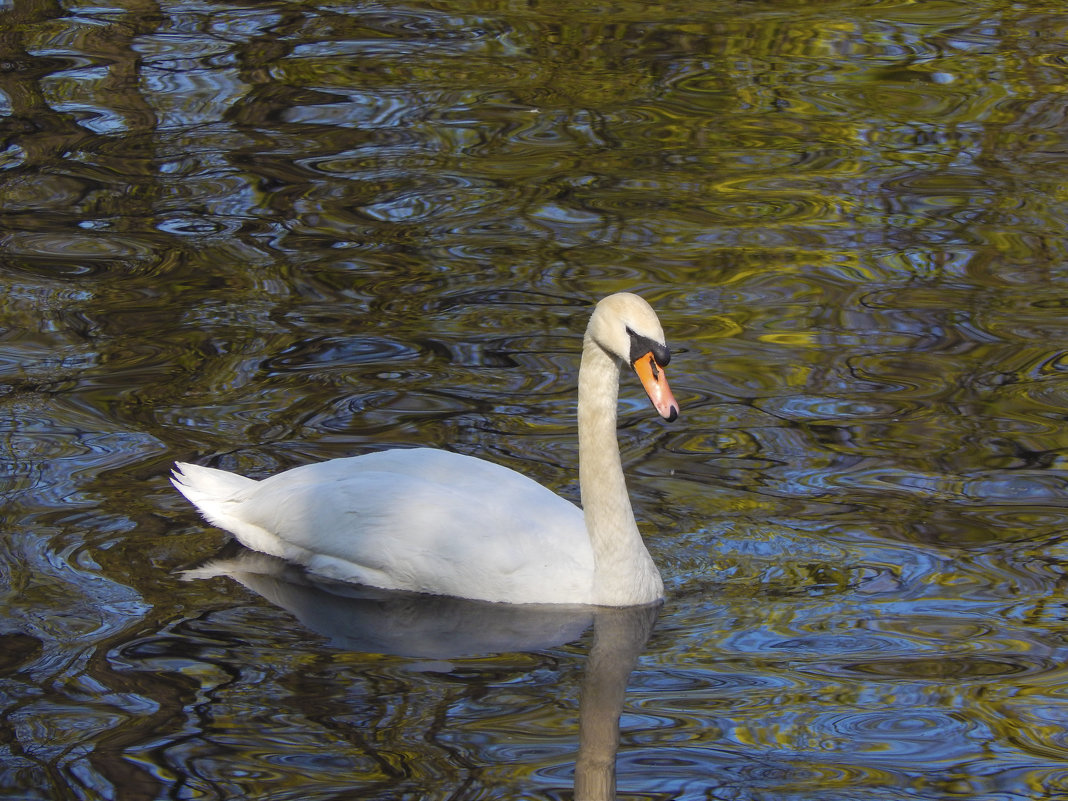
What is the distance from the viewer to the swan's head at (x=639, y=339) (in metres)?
5.68

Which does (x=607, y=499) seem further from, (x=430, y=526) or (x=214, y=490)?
(x=214, y=490)

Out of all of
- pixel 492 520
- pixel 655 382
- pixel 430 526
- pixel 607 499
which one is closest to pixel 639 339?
pixel 655 382

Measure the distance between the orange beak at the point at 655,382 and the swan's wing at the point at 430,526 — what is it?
714 millimetres

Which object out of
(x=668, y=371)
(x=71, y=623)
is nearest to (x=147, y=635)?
(x=71, y=623)

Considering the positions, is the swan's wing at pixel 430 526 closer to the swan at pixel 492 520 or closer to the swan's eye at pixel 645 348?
the swan at pixel 492 520

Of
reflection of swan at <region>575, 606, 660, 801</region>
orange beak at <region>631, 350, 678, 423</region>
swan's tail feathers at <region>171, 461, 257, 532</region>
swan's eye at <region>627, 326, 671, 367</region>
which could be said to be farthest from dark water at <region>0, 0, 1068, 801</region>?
swan's eye at <region>627, 326, 671, 367</region>

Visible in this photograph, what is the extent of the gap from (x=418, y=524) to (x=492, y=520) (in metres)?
0.28

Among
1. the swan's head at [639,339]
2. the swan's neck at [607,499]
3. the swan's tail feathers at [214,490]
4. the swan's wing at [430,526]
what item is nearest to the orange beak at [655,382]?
the swan's head at [639,339]

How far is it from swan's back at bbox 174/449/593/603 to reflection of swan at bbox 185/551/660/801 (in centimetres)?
6

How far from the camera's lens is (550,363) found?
8039 millimetres

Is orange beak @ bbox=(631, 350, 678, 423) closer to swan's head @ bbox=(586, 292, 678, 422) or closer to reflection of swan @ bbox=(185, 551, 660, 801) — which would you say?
swan's head @ bbox=(586, 292, 678, 422)

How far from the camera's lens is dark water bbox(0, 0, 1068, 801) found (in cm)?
515

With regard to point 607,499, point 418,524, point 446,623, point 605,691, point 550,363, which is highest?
point 607,499

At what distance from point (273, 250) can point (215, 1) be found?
18.1 feet
